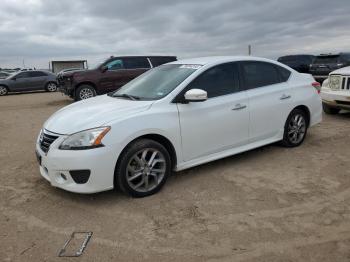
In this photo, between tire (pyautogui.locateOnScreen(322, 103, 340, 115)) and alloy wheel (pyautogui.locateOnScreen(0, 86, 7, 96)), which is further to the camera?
alloy wheel (pyautogui.locateOnScreen(0, 86, 7, 96))

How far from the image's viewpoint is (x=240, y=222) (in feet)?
11.6

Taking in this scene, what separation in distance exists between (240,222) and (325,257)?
85cm

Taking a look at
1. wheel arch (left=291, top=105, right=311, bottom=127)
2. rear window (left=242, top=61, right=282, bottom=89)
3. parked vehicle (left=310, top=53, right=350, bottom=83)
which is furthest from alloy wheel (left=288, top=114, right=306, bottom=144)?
parked vehicle (left=310, top=53, right=350, bottom=83)

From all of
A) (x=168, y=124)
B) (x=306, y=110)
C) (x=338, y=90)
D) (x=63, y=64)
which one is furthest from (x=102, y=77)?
(x=63, y=64)

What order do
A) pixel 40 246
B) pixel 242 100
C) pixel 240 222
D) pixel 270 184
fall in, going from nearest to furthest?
pixel 40 246 < pixel 240 222 < pixel 270 184 < pixel 242 100

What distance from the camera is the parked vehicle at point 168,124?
3.88 meters

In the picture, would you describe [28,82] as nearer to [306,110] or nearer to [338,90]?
[338,90]

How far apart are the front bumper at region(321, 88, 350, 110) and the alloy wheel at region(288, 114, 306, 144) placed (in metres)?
2.68

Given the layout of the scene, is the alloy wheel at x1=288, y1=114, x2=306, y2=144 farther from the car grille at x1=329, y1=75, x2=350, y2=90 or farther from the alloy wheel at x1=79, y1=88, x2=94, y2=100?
the alloy wheel at x1=79, y1=88, x2=94, y2=100

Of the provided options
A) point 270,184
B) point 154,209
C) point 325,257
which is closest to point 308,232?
point 325,257

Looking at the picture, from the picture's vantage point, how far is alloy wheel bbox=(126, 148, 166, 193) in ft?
13.4

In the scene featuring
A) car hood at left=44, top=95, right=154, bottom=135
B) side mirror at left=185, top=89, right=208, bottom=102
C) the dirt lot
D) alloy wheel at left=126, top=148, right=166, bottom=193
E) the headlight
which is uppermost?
side mirror at left=185, top=89, right=208, bottom=102

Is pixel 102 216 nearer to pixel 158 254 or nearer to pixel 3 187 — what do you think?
pixel 158 254

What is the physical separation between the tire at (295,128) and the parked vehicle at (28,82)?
57.6 ft
